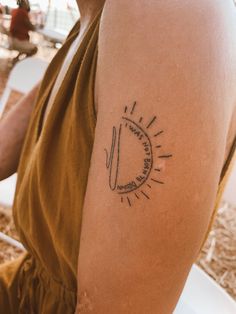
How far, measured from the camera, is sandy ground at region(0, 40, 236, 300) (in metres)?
2.10

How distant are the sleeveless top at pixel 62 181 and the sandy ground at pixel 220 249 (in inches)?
54.2

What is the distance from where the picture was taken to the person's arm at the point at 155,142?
16.9 inches

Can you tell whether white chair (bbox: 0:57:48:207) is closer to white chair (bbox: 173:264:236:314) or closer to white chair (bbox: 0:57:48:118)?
white chair (bbox: 0:57:48:118)

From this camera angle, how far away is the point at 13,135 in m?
1.11

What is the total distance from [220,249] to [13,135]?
1.82 meters

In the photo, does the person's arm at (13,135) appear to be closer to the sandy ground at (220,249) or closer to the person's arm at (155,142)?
the person's arm at (155,142)

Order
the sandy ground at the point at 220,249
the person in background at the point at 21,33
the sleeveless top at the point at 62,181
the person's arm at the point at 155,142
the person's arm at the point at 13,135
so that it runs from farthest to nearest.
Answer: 1. the person in background at the point at 21,33
2. the sandy ground at the point at 220,249
3. the person's arm at the point at 13,135
4. the sleeveless top at the point at 62,181
5. the person's arm at the point at 155,142

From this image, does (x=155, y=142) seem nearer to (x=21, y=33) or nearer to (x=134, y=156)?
(x=134, y=156)

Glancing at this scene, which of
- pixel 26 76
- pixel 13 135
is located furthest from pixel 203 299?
pixel 26 76

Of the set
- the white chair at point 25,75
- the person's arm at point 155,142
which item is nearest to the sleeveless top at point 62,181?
the person's arm at point 155,142

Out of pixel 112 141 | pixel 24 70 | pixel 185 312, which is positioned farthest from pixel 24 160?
pixel 24 70

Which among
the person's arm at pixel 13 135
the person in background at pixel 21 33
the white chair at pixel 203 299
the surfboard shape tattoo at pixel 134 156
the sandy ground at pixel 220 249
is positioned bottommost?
the sandy ground at pixel 220 249

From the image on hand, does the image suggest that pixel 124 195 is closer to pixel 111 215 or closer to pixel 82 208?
pixel 111 215

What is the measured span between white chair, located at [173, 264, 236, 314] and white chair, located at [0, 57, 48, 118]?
1556 mm
